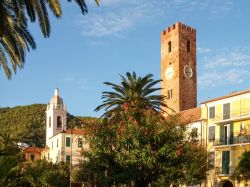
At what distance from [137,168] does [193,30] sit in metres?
52.5

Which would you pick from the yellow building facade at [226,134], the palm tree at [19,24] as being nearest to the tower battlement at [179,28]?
the yellow building facade at [226,134]

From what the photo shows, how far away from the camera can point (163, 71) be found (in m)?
87.2

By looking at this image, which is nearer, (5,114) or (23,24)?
(23,24)

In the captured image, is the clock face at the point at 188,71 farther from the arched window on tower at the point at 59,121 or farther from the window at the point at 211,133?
the arched window on tower at the point at 59,121

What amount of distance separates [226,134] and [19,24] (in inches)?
1467

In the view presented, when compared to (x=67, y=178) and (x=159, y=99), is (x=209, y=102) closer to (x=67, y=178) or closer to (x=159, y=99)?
(x=159, y=99)

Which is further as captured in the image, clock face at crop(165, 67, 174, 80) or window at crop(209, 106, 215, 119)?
clock face at crop(165, 67, 174, 80)

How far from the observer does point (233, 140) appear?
57.3m

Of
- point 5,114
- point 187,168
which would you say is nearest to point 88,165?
point 187,168

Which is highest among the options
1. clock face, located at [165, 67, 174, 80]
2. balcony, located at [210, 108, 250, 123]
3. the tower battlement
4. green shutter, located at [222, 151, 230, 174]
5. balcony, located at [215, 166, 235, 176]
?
the tower battlement

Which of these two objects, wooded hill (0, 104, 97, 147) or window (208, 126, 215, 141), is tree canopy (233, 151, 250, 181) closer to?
window (208, 126, 215, 141)

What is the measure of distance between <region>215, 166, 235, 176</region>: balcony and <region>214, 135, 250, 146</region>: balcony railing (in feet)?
8.64

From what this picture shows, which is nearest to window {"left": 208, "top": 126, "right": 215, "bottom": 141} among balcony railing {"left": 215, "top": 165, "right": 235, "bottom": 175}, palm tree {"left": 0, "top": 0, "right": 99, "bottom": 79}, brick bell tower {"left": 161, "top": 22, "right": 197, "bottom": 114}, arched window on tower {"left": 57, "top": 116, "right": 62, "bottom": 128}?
balcony railing {"left": 215, "top": 165, "right": 235, "bottom": 175}

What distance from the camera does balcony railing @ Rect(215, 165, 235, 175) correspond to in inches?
2237
